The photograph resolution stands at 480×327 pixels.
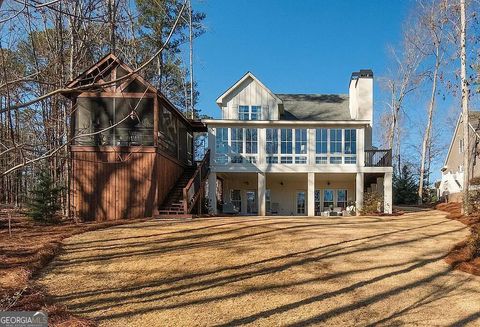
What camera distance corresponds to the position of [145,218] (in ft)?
49.5

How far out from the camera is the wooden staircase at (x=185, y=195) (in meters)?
15.4

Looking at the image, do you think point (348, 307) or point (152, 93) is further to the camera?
point (152, 93)

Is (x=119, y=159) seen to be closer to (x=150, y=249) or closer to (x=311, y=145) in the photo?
(x=150, y=249)

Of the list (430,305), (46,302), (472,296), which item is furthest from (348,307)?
(46,302)

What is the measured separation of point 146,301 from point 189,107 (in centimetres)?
2766

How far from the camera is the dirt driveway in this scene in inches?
229

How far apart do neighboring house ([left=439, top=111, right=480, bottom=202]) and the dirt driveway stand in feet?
56.0

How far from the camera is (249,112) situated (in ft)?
69.7

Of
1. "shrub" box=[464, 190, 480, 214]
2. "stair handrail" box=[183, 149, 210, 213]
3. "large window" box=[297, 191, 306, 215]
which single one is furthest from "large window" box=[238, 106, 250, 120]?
"shrub" box=[464, 190, 480, 214]

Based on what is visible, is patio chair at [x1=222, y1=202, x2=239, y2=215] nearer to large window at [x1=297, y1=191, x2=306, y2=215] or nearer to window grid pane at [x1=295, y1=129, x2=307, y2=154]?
large window at [x1=297, y1=191, x2=306, y2=215]

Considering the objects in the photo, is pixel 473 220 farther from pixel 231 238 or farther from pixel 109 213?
pixel 109 213

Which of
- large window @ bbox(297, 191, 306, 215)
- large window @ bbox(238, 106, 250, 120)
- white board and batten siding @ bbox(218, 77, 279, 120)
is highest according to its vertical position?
white board and batten siding @ bbox(218, 77, 279, 120)

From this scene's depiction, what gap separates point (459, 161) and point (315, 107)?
14.0 m

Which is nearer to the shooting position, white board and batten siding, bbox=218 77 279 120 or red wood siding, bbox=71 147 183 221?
red wood siding, bbox=71 147 183 221
